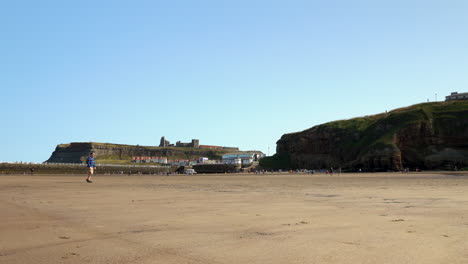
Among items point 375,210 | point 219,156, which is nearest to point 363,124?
point 375,210

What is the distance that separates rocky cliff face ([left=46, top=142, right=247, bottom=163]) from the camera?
6629 inches

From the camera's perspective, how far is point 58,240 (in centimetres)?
437

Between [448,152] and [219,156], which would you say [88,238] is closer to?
[448,152]

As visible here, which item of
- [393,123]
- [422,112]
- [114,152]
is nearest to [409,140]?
[393,123]

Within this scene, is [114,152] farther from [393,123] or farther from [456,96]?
[456,96]

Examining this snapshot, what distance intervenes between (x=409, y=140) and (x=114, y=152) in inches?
5668

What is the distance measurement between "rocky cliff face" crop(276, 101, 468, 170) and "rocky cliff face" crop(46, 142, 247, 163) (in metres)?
116

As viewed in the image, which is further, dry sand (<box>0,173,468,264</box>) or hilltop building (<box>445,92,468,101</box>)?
hilltop building (<box>445,92,468,101</box>)

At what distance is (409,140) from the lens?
6494 cm

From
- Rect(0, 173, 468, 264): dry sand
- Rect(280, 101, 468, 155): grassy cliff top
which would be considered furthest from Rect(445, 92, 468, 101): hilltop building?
Rect(0, 173, 468, 264): dry sand

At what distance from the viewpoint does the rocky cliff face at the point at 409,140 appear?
6059 cm

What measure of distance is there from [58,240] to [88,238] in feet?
1.12

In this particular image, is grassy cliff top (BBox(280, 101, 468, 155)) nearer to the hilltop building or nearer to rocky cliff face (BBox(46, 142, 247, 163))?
the hilltop building

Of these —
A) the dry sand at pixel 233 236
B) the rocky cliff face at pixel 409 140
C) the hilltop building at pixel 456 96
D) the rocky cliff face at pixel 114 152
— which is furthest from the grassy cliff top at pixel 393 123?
the rocky cliff face at pixel 114 152
